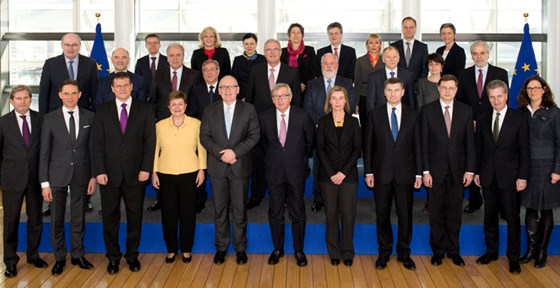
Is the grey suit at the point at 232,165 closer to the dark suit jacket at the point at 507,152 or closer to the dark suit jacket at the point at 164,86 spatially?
the dark suit jacket at the point at 164,86

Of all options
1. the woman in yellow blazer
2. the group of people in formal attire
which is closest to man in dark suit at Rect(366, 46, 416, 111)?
the group of people in formal attire

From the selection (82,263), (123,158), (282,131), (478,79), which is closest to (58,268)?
(82,263)

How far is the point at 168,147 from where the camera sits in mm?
4977

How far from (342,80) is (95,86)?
2.53 m

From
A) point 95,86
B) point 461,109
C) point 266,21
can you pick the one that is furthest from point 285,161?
point 266,21

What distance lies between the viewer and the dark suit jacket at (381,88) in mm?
5684

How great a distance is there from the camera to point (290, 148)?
197 inches

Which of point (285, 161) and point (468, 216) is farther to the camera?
point (468, 216)

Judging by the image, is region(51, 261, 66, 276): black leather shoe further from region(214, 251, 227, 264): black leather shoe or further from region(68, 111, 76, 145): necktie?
region(214, 251, 227, 264): black leather shoe

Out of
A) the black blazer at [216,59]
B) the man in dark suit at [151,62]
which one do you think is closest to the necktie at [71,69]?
the man in dark suit at [151,62]

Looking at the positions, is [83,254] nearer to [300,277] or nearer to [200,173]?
[200,173]

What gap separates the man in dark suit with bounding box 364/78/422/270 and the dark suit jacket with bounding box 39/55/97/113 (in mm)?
2935

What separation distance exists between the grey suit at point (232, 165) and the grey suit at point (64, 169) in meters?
1.01

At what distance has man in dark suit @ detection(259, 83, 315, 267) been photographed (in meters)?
5.01
